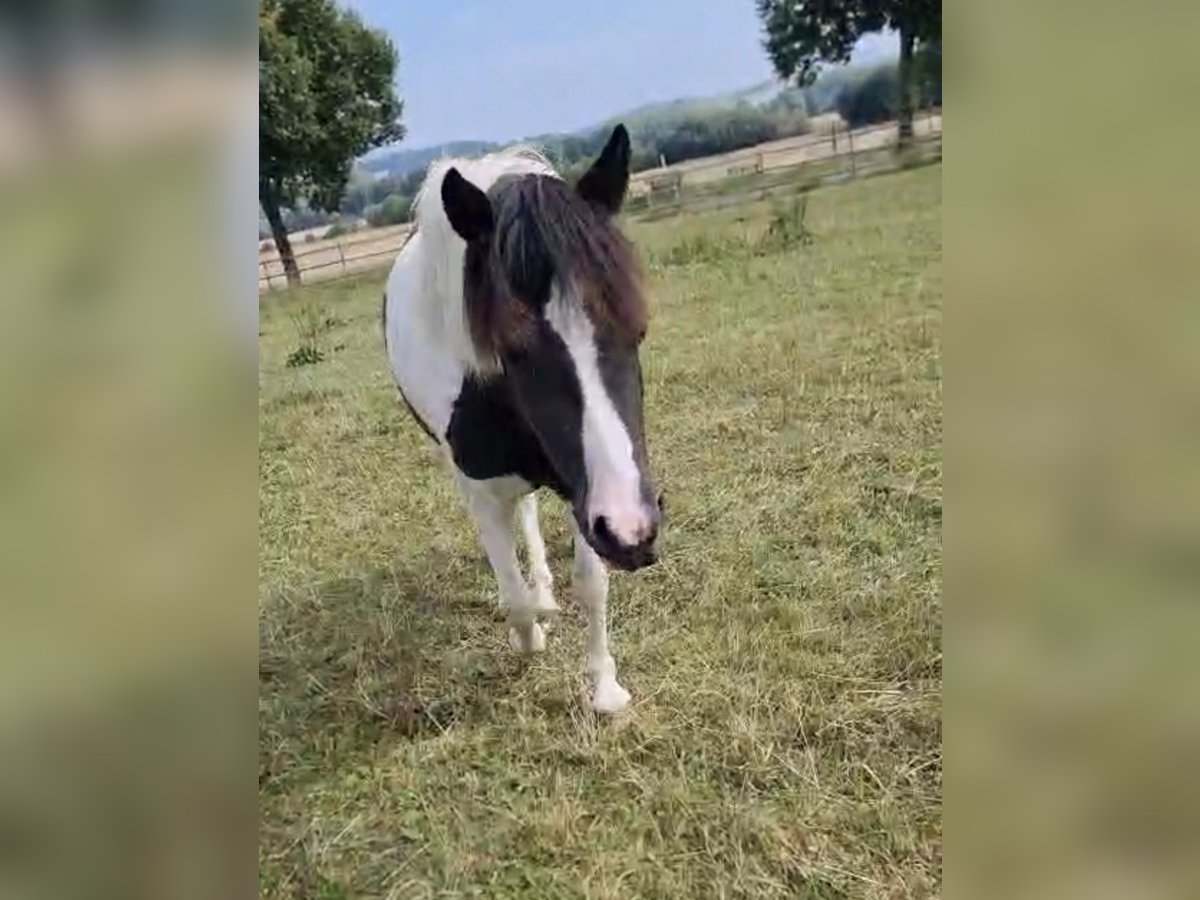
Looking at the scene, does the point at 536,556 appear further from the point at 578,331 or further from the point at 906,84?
the point at 906,84

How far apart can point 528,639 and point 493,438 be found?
1.29 ft

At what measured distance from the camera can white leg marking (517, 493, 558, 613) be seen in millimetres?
1830

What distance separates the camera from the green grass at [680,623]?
→ 1316 mm

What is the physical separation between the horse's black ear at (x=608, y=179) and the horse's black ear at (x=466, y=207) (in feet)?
0.41

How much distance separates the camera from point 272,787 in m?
1.41

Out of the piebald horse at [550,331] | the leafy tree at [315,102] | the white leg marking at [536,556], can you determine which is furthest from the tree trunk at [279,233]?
the white leg marking at [536,556]

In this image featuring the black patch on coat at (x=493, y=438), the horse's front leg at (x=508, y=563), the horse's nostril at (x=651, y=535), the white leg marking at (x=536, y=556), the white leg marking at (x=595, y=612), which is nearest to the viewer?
the horse's nostril at (x=651, y=535)

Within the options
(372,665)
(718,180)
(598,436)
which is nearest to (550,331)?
(598,436)

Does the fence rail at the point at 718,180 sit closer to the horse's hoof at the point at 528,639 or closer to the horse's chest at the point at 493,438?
the horse's chest at the point at 493,438

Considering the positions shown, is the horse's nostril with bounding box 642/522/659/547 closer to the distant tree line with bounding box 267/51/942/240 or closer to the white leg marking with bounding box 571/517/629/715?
the white leg marking with bounding box 571/517/629/715

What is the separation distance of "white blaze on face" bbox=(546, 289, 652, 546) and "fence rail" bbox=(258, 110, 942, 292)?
0.38 m
